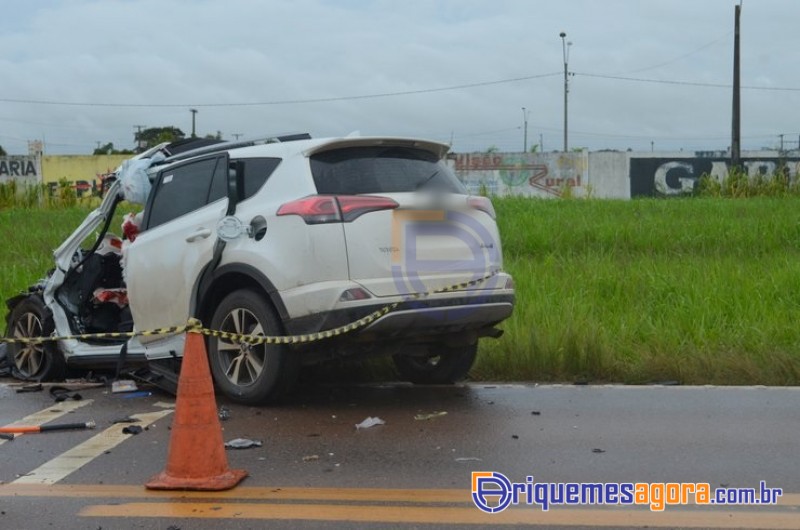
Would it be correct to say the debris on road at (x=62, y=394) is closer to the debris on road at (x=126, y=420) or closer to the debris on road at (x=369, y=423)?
the debris on road at (x=126, y=420)

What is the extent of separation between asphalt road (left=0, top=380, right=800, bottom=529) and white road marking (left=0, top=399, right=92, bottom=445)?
0.08 feet

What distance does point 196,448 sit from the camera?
17.0 feet

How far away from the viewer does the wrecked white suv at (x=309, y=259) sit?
6484 millimetres

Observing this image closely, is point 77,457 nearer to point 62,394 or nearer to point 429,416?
point 62,394

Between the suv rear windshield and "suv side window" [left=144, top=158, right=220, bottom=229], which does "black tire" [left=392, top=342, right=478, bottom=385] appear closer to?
the suv rear windshield

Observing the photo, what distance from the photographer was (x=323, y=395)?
764 centimetres

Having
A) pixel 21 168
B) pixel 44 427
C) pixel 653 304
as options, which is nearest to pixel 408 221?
pixel 44 427

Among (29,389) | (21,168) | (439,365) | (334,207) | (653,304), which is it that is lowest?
(29,389)

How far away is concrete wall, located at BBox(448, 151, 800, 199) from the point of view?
42.2 metres

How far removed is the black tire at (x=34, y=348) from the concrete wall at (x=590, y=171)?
35404 millimetres

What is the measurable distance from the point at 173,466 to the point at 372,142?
9.25 ft

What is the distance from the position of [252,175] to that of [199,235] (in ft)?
2.00

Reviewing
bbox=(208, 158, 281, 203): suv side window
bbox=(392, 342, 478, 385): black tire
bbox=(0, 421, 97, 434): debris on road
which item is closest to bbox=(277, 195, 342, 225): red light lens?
bbox=(208, 158, 281, 203): suv side window

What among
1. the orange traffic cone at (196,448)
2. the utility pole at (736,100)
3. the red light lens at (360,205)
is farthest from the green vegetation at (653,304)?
the utility pole at (736,100)
